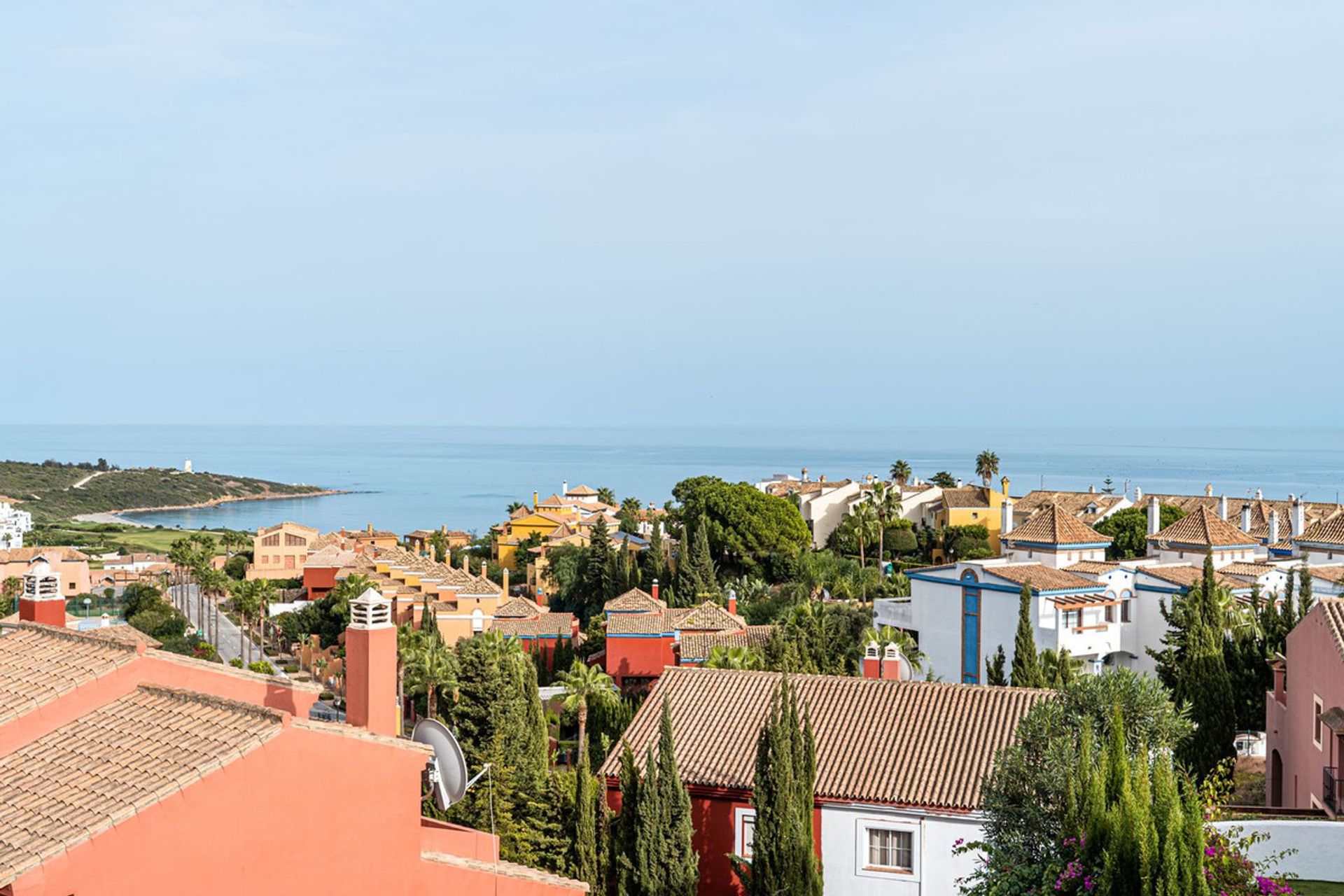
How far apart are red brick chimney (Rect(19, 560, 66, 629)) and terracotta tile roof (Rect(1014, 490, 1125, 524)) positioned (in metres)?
61.6

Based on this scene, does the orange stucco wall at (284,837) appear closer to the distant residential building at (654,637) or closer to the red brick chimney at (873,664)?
the red brick chimney at (873,664)

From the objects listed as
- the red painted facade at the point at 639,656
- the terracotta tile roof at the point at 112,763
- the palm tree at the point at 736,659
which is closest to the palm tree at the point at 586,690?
the palm tree at the point at 736,659

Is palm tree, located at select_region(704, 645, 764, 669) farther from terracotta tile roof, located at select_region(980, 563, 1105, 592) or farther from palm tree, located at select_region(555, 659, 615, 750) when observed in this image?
terracotta tile roof, located at select_region(980, 563, 1105, 592)

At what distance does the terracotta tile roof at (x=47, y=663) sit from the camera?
946cm

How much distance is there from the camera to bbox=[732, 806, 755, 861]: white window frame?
1716 centimetres

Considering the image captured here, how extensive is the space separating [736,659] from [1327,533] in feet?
80.9

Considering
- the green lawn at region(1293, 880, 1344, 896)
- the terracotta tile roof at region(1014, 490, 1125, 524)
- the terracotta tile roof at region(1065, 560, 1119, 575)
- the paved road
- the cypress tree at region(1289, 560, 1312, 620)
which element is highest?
the cypress tree at region(1289, 560, 1312, 620)

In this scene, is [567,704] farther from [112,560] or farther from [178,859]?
[112,560]

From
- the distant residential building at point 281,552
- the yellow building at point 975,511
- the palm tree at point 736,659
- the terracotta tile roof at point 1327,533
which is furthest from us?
the distant residential building at point 281,552

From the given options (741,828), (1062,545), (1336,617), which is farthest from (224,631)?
(1336,617)

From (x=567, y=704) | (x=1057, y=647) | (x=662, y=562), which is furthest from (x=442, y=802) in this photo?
(x=662, y=562)

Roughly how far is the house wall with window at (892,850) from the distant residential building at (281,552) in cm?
6214

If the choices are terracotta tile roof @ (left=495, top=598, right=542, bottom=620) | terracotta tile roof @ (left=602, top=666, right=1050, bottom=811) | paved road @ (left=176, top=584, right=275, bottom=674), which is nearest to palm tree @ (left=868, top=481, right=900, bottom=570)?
terracotta tile roof @ (left=495, top=598, right=542, bottom=620)

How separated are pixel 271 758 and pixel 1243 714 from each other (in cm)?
2335
